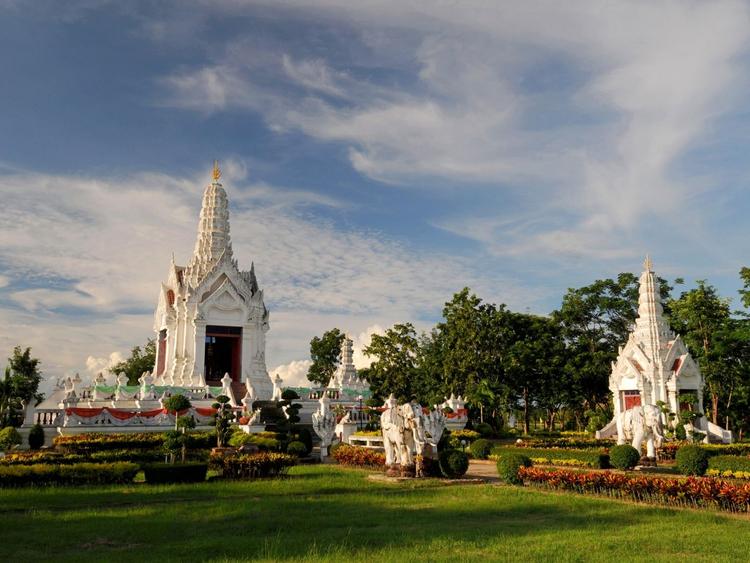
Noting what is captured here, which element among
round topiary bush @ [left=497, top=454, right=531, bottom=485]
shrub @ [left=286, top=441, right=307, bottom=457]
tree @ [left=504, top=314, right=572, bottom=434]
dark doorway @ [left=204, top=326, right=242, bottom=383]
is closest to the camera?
round topiary bush @ [left=497, top=454, right=531, bottom=485]

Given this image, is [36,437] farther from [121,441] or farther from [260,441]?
[260,441]

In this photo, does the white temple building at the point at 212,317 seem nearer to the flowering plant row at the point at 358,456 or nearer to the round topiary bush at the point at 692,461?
the flowering plant row at the point at 358,456

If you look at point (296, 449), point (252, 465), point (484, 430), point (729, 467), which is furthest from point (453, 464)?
point (484, 430)

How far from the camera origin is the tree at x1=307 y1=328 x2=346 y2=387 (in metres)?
74.4

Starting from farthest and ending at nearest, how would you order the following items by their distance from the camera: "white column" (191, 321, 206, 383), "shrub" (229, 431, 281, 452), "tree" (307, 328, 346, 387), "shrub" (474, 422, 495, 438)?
"tree" (307, 328, 346, 387) < "white column" (191, 321, 206, 383) < "shrub" (474, 422, 495, 438) < "shrub" (229, 431, 281, 452)

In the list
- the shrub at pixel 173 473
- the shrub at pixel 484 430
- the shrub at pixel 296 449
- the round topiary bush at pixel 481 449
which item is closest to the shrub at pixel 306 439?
the shrub at pixel 296 449

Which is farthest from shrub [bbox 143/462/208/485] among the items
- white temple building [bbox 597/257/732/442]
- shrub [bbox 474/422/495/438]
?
white temple building [bbox 597/257/732/442]

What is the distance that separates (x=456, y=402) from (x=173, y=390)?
18111mm

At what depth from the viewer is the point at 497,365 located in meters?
51.4

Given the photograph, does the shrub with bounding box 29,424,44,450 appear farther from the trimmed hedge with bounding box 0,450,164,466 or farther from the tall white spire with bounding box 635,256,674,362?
the tall white spire with bounding box 635,256,674,362

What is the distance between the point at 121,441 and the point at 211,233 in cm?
3098

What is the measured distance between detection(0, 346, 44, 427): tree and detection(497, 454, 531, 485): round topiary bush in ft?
99.3

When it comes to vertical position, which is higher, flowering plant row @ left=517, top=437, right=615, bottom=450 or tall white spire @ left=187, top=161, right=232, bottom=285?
tall white spire @ left=187, top=161, right=232, bottom=285

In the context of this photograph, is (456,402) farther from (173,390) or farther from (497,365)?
(173,390)
